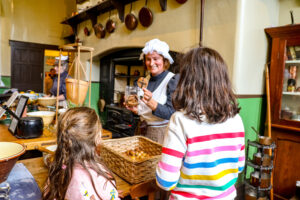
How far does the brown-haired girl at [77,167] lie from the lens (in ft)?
3.01

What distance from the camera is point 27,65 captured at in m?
6.80

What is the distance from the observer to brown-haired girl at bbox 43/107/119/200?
3.01 ft

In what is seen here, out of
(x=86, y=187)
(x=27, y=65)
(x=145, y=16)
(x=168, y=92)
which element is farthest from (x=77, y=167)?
(x=27, y=65)

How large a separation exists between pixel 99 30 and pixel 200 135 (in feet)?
12.9

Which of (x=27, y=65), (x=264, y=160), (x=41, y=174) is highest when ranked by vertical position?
(x=27, y=65)

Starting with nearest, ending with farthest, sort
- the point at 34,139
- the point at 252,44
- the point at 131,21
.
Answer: the point at 34,139
the point at 252,44
the point at 131,21

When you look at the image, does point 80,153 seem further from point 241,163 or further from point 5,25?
point 5,25

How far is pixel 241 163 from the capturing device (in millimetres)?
1144

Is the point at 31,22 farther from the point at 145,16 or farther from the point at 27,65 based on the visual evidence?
the point at 145,16

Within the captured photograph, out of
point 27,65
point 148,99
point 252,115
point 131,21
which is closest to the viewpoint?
point 148,99

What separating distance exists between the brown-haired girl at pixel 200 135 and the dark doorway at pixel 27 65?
270 inches

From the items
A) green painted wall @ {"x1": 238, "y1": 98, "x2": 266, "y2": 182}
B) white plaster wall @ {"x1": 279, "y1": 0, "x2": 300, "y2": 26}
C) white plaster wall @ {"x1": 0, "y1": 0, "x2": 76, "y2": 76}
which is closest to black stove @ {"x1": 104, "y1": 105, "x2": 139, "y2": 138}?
green painted wall @ {"x1": 238, "y1": 98, "x2": 266, "y2": 182}

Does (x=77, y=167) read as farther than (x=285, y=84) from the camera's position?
No

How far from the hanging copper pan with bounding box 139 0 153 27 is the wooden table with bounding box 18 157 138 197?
2.36m
